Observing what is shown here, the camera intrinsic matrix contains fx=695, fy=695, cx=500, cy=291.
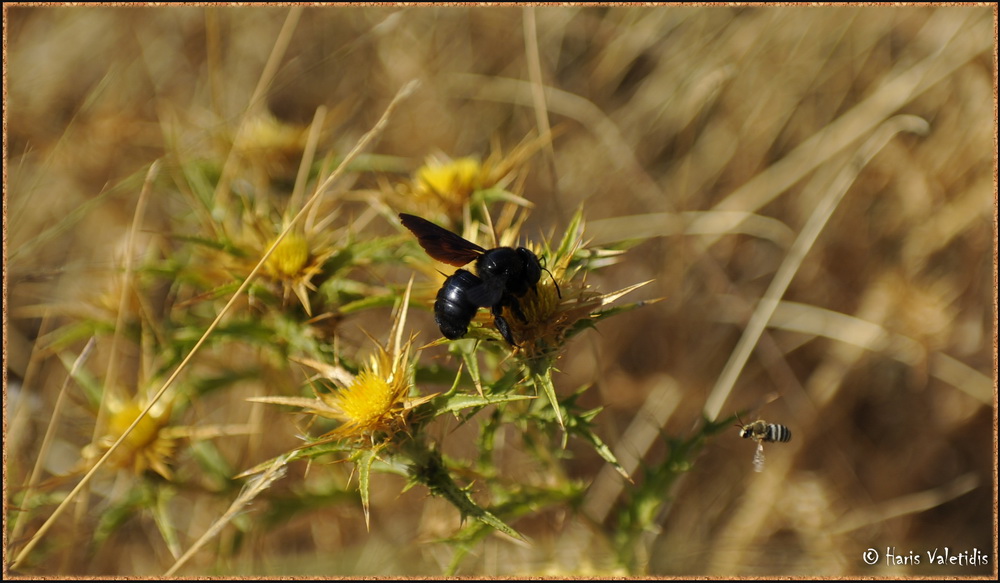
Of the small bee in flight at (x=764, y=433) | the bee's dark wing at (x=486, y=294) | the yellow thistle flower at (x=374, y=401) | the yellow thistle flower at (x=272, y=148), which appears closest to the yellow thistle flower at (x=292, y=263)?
the yellow thistle flower at (x=374, y=401)

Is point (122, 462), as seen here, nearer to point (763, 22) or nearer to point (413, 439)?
point (413, 439)

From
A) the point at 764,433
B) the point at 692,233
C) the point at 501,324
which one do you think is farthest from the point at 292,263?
the point at 692,233

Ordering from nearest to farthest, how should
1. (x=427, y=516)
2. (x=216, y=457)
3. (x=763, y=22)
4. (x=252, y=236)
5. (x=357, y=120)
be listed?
1. (x=252, y=236)
2. (x=216, y=457)
3. (x=427, y=516)
4. (x=763, y=22)
5. (x=357, y=120)

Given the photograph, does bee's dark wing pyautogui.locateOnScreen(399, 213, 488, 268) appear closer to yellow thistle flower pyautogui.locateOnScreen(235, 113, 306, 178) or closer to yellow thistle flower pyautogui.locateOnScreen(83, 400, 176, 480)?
yellow thistle flower pyautogui.locateOnScreen(83, 400, 176, 480)

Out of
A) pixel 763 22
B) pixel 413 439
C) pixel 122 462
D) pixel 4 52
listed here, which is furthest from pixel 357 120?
pixel 413 439

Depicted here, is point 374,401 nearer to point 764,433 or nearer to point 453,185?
point 453,185

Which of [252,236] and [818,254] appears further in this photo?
[818,254]

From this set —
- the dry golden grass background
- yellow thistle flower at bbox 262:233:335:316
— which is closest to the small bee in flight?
the dry golden grass background
